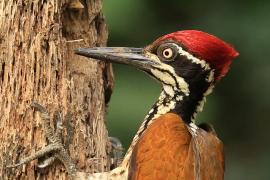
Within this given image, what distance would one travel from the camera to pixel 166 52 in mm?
6414

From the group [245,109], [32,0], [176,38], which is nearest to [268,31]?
[245,109]

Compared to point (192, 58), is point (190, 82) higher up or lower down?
lower down

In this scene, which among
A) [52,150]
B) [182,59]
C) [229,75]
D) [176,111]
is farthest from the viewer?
[229,75]

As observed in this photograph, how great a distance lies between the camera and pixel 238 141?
36.2 feet

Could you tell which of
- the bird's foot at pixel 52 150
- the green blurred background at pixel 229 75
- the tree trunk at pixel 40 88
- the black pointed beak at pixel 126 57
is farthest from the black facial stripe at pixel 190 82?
the green blurred background at pixel 229 75

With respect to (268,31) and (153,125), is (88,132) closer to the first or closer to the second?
(153,125)

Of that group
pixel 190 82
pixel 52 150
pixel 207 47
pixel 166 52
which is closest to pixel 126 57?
pixel 166 52

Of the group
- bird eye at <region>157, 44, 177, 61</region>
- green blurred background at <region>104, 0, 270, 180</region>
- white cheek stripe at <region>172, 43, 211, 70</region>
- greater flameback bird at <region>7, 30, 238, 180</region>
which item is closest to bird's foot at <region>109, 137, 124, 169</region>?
greater flameback bird at <region>7, 30, 238, 180</region>

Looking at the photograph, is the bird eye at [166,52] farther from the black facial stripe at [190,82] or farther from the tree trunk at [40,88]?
the tree trunk at [40,88]

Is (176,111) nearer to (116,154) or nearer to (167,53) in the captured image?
(167,53)

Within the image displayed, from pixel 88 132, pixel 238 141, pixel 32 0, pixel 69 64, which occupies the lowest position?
pixel 238 141

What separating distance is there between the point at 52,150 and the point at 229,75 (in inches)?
206

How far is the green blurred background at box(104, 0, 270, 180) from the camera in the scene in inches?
383

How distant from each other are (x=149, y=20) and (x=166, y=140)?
15.9ft
